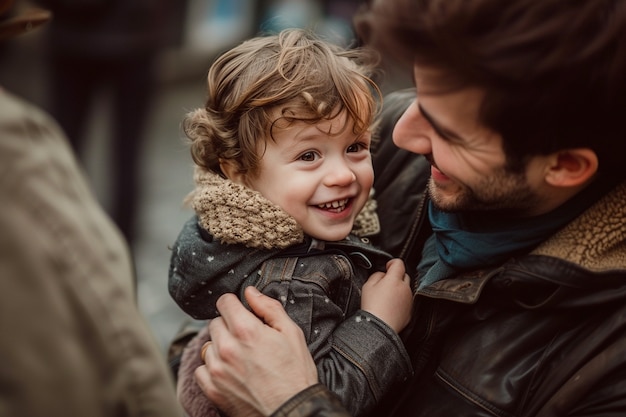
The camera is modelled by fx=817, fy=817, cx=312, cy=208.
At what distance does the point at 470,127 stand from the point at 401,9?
31 centimetres

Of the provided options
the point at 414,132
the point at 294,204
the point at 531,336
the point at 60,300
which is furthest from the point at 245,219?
the point at 60,300

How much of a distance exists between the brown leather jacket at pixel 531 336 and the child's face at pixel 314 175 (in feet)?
1.10

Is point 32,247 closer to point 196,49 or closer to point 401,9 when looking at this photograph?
point 401,9

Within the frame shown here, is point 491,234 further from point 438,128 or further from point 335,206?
point 335,206

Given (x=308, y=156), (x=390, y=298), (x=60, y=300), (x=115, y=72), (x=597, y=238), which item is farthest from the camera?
(x=115, y=72)

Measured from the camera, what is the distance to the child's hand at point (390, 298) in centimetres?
209

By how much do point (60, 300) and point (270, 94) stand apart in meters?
1.13

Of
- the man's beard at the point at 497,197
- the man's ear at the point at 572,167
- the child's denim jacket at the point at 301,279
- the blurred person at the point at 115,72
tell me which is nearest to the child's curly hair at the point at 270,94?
the child's denim jacket at the point at 301,279

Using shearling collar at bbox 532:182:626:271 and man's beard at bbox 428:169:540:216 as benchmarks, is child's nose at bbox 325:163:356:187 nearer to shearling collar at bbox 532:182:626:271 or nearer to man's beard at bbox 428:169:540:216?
man's beard at bbox 428:169:540:216

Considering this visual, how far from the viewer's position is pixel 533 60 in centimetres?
170

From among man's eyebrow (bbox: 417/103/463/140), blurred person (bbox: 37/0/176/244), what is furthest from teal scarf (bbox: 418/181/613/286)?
blurred person (bbox: 37/0/176/244)

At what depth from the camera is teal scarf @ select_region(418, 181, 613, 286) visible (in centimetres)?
198

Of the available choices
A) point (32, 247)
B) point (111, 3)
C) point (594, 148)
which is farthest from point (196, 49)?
point (32, 247)

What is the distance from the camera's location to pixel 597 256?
185 centimetres
